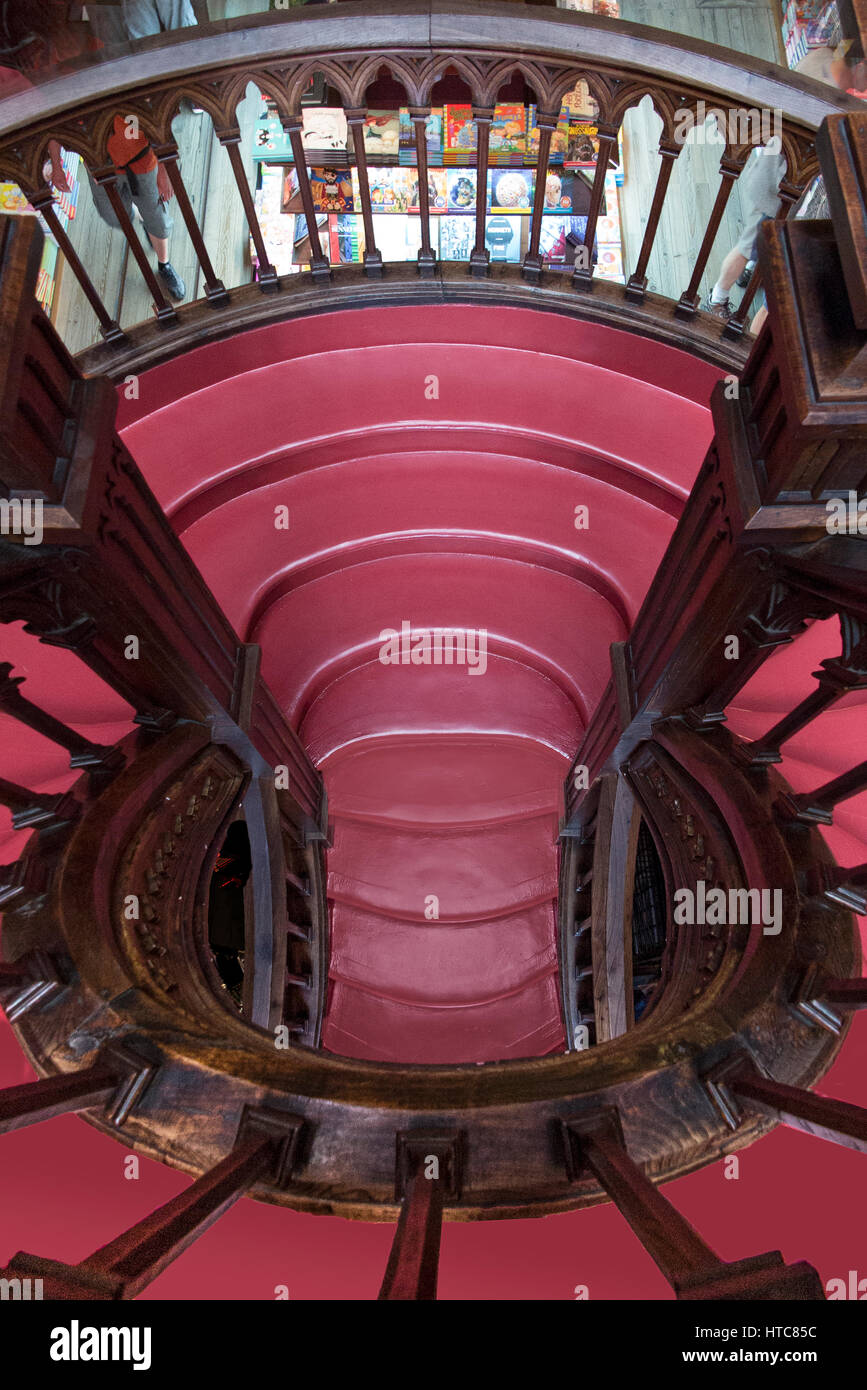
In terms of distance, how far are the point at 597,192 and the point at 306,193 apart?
769 millimetres

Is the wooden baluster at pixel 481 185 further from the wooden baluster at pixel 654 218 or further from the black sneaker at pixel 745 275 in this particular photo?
the black sneaker at pixel 745 275

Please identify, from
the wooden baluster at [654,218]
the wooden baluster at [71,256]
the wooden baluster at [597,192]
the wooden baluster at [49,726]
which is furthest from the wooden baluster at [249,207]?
the wooden baluster at [49,726]

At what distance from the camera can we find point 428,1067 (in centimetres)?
128

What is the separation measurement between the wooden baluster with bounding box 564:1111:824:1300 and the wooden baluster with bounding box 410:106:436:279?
7.32 ft

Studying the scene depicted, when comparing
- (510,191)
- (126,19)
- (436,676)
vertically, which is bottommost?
(436,676)

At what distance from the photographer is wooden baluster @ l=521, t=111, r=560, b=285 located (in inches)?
90.7

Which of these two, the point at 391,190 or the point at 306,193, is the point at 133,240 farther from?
the point at 391,190

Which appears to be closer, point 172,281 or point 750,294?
point 750,294

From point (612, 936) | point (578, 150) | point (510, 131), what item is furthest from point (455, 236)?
point (612, 936)

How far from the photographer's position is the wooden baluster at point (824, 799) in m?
1.53

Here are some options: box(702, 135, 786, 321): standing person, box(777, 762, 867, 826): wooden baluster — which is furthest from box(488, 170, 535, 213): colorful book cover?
box(777, 762, 867, 826): wooden baluster

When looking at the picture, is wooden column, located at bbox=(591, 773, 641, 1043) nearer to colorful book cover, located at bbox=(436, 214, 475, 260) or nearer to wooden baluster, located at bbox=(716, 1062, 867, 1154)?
wooden baluster, located at bbox=(716, 1062, 867, 1154)
